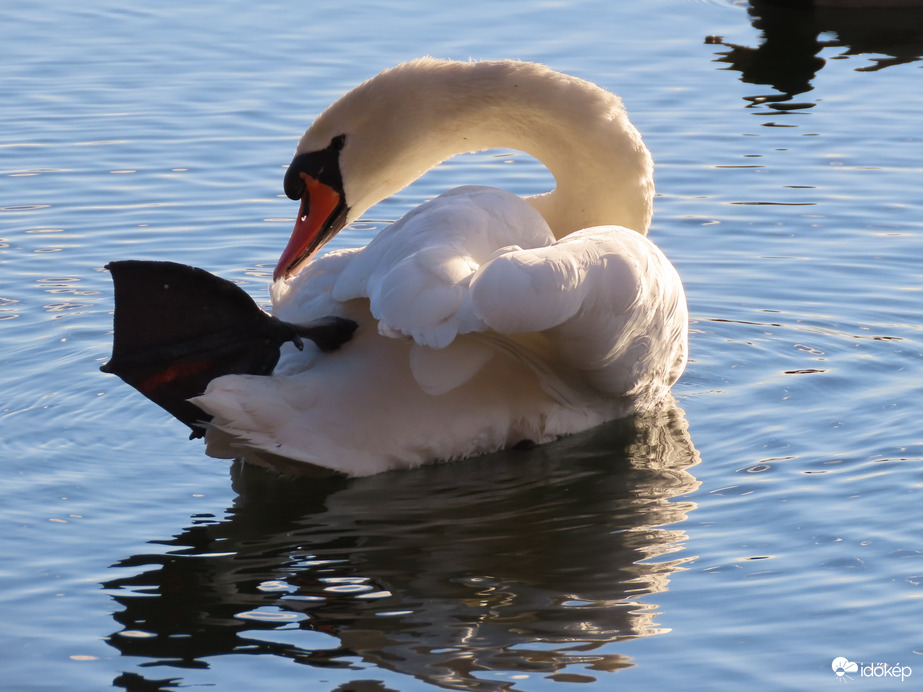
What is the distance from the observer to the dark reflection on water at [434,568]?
14.8ft

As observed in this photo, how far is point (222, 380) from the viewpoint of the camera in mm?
5328

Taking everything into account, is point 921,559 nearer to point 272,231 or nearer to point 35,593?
point 35,593

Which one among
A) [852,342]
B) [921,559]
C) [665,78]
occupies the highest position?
[665,78]

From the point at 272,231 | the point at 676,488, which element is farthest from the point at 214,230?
the point at 676,488

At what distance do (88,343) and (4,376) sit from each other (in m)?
0.55

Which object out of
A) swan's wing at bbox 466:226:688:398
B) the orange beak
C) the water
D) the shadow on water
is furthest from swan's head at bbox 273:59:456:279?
the shadow on water

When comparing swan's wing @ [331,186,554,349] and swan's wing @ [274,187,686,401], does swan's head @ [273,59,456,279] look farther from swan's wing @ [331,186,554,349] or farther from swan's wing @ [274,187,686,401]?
swan's wing @ [331,186,554,349]
